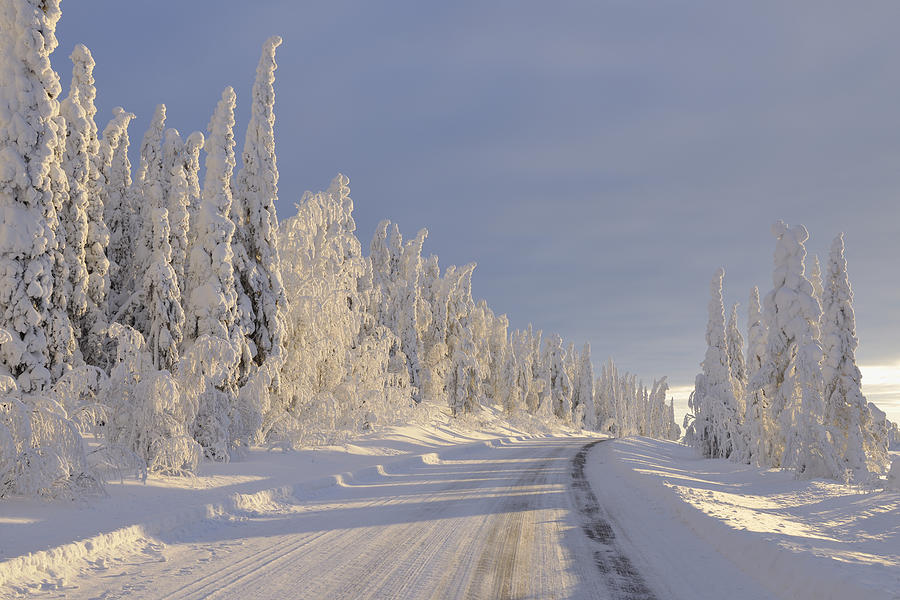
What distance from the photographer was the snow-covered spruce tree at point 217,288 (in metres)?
16.4

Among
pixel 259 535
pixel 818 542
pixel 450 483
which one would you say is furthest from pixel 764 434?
pixel 259 535

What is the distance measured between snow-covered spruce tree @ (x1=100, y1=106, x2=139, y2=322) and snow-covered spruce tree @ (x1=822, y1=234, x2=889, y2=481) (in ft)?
105

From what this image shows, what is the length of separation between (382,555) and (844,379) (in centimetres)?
2260

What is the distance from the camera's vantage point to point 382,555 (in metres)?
7.17

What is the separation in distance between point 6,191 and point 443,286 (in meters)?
38.2

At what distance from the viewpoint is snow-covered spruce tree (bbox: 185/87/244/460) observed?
16.4 metres

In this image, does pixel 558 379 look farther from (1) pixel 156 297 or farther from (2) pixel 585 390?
(1) pixel 156 297

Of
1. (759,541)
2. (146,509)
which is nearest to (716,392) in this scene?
(759,541)

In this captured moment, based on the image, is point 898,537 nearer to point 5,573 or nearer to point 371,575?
point 371,575

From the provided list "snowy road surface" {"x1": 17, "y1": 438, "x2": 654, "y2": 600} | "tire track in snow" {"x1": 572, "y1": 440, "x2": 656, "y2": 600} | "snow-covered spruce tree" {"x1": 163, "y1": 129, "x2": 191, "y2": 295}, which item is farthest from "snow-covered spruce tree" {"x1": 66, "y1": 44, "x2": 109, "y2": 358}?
"tire track in snow" {"x1": 572, "y1": 440, "x2": 656, "y2": 600}

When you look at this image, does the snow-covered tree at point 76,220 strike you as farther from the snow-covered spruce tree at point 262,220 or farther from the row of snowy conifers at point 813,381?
the row of snowy conifers at point 813,381

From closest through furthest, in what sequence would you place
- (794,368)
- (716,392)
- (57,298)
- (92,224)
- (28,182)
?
1. (28,182)
2. (57,298)
3. (794,368)
4. (92,224)
5. (716,392)

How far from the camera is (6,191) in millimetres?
16500

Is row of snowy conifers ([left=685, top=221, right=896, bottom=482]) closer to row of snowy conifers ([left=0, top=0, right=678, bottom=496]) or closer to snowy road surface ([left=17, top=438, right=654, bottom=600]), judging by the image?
snowy road surface ([left=17, top=438, right=654, bottom=600])
